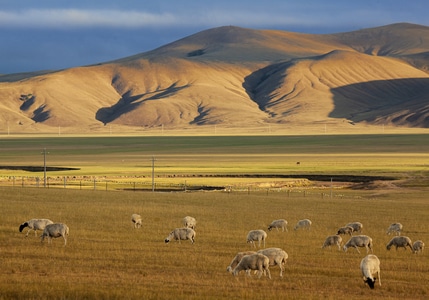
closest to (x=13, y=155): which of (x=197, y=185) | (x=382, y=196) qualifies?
(x=197, y=185)

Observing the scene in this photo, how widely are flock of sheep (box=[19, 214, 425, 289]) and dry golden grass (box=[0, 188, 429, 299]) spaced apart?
26cm

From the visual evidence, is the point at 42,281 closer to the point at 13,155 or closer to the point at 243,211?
the point at 243,211

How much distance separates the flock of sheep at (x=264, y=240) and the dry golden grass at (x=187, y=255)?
26cm

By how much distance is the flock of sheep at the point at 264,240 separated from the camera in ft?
67.9

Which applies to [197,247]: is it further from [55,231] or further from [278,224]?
[278,224]

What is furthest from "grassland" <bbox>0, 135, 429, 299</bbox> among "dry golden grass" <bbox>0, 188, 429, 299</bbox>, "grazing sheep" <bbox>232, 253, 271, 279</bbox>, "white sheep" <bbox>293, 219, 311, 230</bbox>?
"white sheep" <bbox>293, 219, 311, 230</bbox>

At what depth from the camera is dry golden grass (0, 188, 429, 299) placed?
19953mm

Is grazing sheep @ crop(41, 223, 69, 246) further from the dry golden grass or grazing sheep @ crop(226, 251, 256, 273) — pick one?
grazing sheep @ crop(226, 251, 256, 273)

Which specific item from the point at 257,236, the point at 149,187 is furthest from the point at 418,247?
the point at 149,187

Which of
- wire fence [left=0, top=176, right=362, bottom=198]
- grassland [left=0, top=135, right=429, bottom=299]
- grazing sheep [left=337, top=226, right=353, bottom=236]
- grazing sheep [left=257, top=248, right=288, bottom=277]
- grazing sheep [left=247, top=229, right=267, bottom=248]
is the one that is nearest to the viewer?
grassland [left=0, top=135, right=429, bottom=299]

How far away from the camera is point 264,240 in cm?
2764

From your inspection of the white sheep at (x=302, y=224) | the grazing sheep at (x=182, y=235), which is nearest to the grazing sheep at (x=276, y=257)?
the grazing sheep at (x=182, y=235)

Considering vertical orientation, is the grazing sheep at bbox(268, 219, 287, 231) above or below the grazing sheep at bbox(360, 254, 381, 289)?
above

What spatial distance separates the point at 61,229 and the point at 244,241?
6027 millimetres
